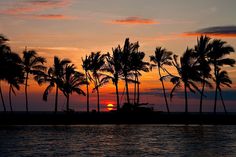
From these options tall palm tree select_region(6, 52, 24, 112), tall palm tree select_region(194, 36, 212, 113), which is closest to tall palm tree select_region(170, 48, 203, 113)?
tall palm tree select_region(194, 36, 212, 113)

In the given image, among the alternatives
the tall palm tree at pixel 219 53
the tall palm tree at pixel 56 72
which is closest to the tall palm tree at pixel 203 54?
the tall palm tree at pixel 219 53

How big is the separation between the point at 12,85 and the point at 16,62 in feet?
20.8

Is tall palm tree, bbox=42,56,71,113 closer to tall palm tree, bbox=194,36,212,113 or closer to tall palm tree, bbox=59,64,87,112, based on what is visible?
tall palm tree, bbox=59,64,87,112

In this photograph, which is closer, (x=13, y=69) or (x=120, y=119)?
(x=13, y=69)

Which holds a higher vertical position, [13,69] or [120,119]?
[13,69]

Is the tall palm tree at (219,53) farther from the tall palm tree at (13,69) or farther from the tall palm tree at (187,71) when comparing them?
the tall palm tree at (13,69)

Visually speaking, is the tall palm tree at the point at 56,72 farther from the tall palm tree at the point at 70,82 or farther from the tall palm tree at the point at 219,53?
the tall palm tree at the point at 219,53

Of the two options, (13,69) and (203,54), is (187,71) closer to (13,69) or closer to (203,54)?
(203,54)

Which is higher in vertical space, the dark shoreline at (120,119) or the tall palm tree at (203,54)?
the tall palm tree at (203,54)

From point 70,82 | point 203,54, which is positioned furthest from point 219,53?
point 70,82

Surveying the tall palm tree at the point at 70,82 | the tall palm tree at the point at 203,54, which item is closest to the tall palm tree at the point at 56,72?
the tall palm tree at the point at 70,82

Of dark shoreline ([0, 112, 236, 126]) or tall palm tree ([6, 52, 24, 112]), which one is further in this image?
dark shoreline ([0, 112, 236, 126])

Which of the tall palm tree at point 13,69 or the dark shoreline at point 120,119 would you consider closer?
the tall palm tree at point 13,69

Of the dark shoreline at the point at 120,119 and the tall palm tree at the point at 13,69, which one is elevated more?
the tall palm tree at the point at 13,69
